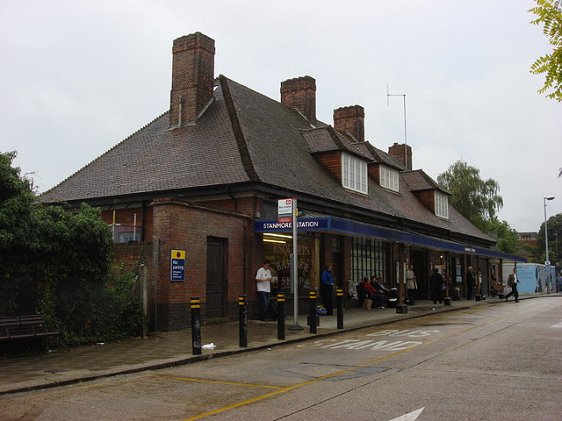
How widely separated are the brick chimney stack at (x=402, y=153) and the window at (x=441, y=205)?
531 cm

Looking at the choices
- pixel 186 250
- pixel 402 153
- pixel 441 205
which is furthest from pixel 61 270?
pixel 402 153

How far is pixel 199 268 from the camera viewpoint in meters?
15.5

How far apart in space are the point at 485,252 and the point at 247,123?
16.9m

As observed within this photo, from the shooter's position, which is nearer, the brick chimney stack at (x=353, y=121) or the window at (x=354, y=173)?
the window at (x=354, y=173)

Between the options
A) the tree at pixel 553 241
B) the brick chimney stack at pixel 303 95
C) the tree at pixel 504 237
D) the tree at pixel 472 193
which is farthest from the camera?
the tree at pixel 553 241

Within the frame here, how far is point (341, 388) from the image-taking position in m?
7.83

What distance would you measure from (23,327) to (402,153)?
1299 inches

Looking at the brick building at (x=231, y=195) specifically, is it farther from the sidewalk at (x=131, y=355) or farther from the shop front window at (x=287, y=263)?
the sidewalk at (x=131, y=355)

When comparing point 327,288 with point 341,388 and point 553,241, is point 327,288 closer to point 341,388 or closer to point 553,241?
point 341,388

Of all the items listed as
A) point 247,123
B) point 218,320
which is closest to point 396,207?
point 247,123

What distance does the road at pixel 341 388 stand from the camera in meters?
6.57

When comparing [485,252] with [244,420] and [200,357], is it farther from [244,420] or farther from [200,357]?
[244,420]

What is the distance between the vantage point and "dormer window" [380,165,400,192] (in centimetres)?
2972

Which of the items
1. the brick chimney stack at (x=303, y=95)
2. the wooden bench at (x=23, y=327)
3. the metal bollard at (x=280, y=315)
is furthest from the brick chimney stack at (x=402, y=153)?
the wooden bench at (x=23, y=327)
